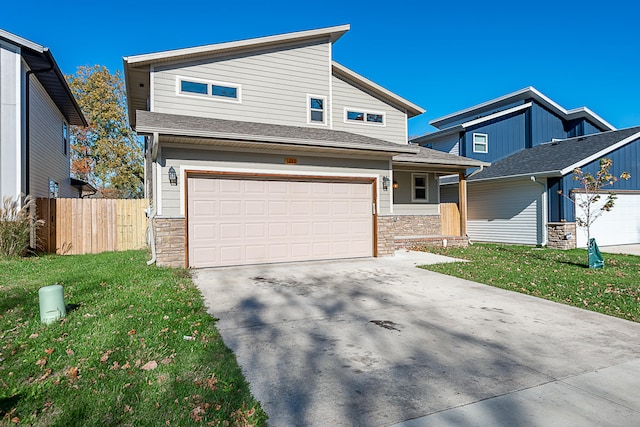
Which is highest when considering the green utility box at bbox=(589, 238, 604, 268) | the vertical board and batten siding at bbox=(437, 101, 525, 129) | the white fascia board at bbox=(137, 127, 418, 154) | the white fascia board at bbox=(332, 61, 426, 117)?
the vertical board and batten siding at bbox=(437, 101, 525, 129)

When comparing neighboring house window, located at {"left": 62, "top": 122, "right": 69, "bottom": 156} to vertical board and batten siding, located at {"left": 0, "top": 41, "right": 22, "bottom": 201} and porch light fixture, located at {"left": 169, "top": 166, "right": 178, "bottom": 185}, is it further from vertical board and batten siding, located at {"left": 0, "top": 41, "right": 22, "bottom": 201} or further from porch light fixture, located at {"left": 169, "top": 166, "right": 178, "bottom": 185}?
porch light fixture, located at {"left": 169, "top": 166, "right": 178, "bottom": 185}

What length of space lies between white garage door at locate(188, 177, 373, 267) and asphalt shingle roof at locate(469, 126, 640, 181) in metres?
8.26

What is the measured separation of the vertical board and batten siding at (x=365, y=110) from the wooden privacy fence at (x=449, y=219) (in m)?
3.94

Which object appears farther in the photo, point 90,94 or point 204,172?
point 90,94

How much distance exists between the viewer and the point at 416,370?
11.4 ft

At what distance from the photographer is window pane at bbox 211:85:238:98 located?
11070 mm

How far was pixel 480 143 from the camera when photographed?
18.0 metres

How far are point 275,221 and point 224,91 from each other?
4541mm

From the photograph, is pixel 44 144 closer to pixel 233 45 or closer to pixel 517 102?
pixel 233 45

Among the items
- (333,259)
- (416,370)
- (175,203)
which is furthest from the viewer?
(333,259)

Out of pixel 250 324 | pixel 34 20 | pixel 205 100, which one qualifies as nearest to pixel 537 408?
pixel 250 324

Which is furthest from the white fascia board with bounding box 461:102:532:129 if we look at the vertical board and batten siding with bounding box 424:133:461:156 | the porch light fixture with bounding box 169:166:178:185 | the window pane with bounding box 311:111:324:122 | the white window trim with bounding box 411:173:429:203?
the porch light fixture with bounding box 169:166:178:185

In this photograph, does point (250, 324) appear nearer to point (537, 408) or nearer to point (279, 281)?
point (279, 281)

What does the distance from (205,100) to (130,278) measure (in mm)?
5886
